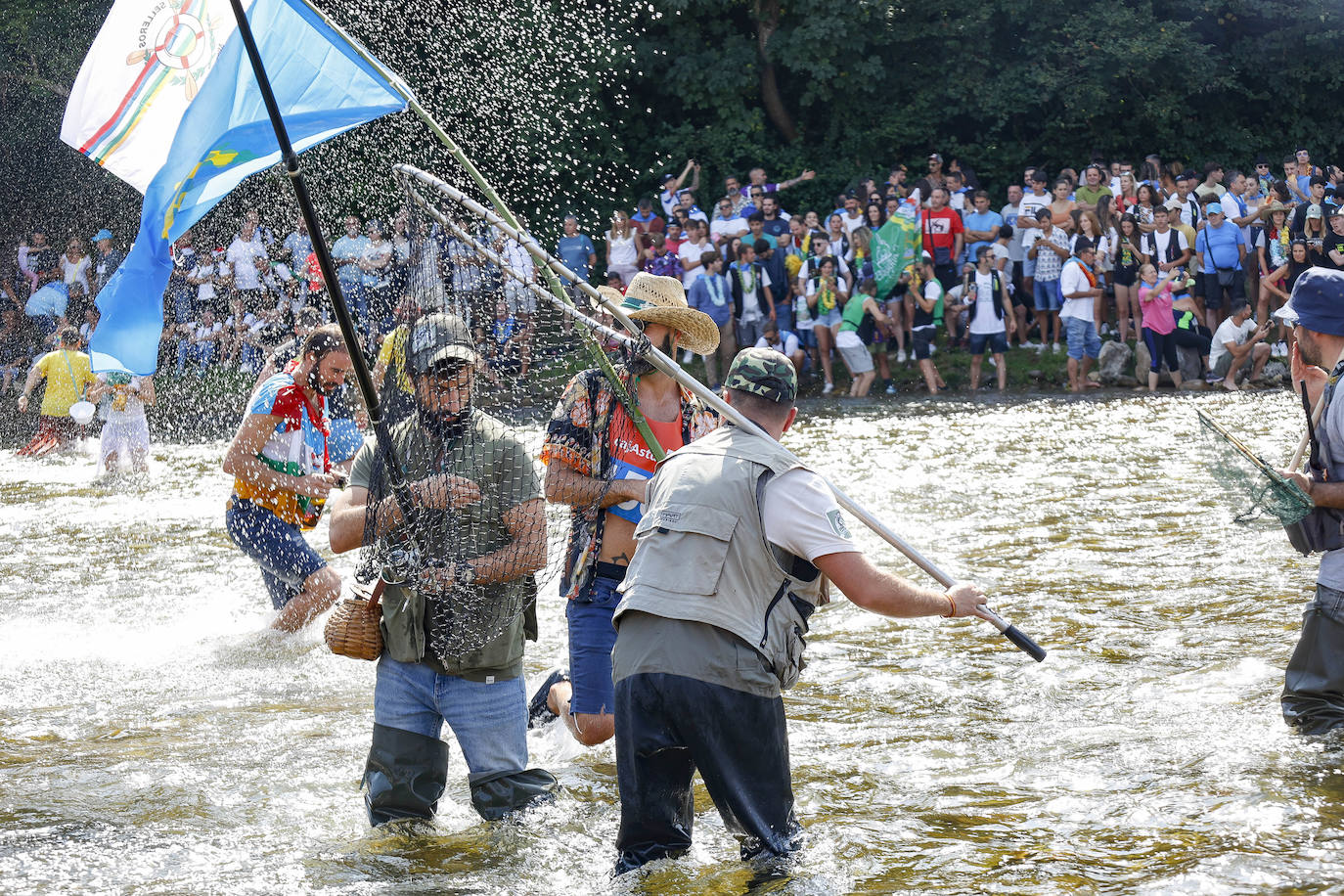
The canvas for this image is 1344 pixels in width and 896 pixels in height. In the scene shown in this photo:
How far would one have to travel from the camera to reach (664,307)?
17.9 ft

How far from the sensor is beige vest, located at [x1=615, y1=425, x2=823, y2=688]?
422 centimetres

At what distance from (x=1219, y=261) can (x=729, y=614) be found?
51.2 feet

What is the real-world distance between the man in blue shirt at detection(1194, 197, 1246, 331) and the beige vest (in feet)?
50.4

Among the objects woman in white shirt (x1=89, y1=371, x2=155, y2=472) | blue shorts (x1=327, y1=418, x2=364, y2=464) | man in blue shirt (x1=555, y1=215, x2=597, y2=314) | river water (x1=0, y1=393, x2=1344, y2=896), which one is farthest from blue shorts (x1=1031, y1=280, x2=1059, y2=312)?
blue shorts (x1=327, y1=418, x2=364, y2=464)

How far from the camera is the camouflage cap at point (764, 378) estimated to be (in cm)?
441

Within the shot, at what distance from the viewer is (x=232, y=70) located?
5.55 meters

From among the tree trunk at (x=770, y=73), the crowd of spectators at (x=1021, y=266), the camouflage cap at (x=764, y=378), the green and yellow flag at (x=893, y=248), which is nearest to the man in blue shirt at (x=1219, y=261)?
the crowd of spectators at (x=1021, y=266)

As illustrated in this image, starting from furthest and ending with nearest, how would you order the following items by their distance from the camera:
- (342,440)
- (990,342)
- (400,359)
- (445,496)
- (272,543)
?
(990,342) → (342,440) → (272,543) → (400,359) → (445,496)

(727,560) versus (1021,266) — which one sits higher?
(1021,266)

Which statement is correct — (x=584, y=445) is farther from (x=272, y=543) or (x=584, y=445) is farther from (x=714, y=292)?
(x=714, y=292)

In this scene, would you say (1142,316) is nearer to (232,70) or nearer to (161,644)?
(161,644)

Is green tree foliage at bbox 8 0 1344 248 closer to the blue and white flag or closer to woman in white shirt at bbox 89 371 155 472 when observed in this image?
woman in white shirt at bbox 89 371 155 472

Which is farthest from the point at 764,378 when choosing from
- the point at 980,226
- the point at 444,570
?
the point at 980,226

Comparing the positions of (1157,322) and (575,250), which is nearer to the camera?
(1157,322)
